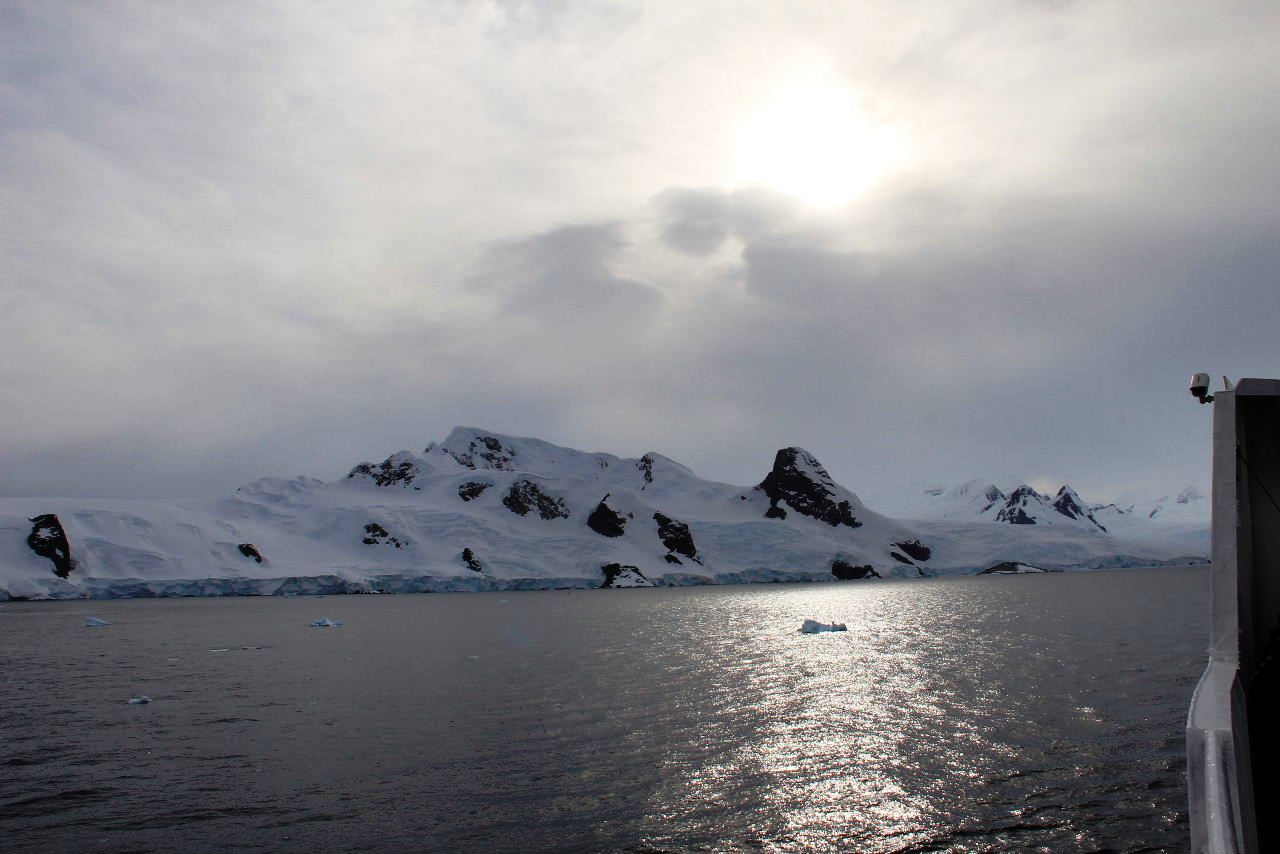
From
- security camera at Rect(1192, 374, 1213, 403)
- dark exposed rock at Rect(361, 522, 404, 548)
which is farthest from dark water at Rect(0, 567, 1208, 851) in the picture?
dark exposed rock at Rect(361, 522, 404, 548)

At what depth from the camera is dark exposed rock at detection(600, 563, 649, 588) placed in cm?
17875

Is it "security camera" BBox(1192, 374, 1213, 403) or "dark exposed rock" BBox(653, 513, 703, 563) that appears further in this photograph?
"dark exposed rock" BBox(653, 513, 703, 563)

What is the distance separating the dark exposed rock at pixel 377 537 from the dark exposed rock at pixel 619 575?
4105cm

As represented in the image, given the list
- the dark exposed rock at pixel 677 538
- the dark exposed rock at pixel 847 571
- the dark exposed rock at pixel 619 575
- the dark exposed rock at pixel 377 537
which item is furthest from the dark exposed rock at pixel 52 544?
the dark exposed rock at pixel 847 571

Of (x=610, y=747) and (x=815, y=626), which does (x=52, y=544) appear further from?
(x=610, y=747)

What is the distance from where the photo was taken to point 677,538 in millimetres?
196625

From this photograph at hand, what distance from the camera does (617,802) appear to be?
20.7m

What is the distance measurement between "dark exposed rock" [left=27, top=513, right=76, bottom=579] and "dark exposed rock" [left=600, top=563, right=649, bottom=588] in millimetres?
91358

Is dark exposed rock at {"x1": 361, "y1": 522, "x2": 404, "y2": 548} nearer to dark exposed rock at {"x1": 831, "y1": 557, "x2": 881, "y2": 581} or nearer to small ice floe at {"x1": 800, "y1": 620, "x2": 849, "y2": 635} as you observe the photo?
dark exposed rock at {"x1": 831, "y1": 557, "x2": 881, "y2": 581}

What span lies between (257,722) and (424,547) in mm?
147577

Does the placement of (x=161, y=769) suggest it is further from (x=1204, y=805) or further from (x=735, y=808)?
(x=1204, y=805)

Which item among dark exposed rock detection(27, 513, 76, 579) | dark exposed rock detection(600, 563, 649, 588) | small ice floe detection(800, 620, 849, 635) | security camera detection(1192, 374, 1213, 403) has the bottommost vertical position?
dark exposed rock detection(600, 563, 649, 588)

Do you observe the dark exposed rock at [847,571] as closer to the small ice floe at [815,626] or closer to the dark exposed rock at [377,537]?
the dark exposed rock at [377,537]

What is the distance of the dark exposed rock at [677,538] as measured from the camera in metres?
195
